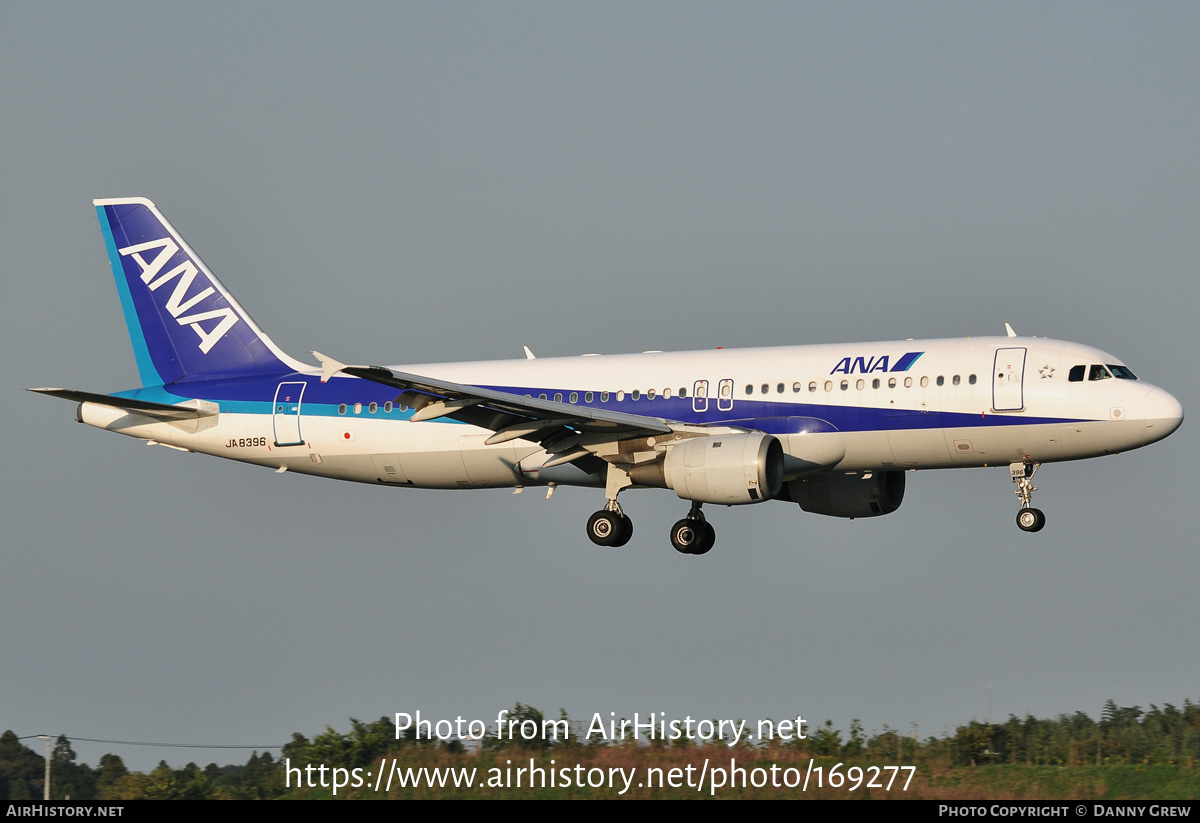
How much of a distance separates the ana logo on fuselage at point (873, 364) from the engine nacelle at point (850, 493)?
4673 millimetres

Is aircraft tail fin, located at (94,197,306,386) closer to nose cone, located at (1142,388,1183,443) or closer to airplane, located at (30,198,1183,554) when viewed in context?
airplane, located at (30,198,1183,554)

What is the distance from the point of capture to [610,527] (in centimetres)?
4406

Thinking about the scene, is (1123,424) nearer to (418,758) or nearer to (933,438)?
(933,438)

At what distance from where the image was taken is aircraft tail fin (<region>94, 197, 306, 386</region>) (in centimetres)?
4884

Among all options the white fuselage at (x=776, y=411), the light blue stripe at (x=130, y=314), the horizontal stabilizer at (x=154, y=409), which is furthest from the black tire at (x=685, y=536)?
the light blue stripe at (x=130, y=314)

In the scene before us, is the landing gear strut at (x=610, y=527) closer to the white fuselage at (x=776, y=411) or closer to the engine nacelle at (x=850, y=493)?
the white fuselage at (x=776, y=411)

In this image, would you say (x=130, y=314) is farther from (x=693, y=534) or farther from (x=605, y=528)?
(x=693, y=534)

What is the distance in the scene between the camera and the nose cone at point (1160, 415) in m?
39.6

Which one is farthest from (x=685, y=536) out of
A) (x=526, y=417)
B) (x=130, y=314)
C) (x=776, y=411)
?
(x=130, y=314)

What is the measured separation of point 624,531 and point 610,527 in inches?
19.6

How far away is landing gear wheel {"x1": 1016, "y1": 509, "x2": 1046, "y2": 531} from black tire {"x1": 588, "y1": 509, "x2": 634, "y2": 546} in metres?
10.6

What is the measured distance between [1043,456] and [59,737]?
24.6 metres

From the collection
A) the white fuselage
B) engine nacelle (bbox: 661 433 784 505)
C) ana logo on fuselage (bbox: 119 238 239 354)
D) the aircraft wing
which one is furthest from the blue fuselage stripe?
ana logo on fuselage (bbox: 119 238 239 354)
